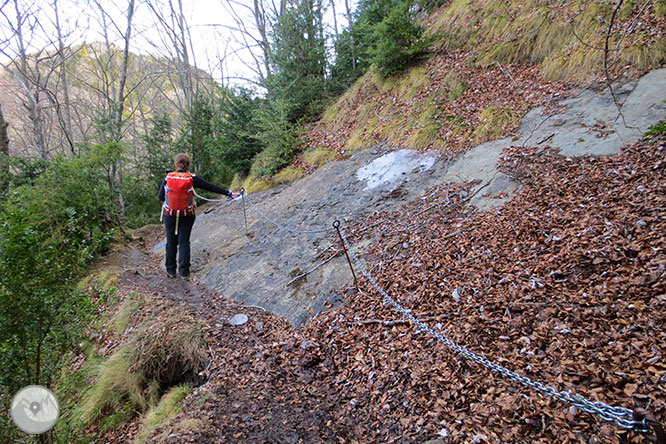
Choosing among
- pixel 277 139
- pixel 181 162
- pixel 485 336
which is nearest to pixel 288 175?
pixel 277 139

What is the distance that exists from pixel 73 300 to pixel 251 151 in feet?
32.5

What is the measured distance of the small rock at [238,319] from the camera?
471 cm

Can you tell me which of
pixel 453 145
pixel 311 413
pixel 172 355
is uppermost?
pixel 453 145

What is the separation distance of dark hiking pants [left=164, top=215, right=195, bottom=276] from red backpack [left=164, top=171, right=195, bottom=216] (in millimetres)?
164

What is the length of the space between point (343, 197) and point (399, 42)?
17.4 ft

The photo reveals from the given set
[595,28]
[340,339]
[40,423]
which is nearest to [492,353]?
[340,339]

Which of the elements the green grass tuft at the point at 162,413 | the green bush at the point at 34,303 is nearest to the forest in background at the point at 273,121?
the green bush at the point at 34,303

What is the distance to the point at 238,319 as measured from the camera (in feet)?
15.7

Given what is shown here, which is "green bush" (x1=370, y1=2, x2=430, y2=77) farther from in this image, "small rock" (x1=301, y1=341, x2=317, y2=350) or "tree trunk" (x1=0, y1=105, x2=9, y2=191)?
"tree trunk" (x1=0, y1=105, x2=9, y2=191)

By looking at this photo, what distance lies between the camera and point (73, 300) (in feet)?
9.68

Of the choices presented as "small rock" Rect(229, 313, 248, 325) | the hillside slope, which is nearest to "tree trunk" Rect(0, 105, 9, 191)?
the hillside slope

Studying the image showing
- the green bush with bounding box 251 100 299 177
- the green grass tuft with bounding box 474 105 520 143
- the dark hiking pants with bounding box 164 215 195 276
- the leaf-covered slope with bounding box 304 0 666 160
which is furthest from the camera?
the green bush with bounding box 251 100 299 177

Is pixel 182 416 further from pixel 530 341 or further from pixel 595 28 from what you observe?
pixel 595 28

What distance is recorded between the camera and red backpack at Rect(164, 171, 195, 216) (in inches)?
234
